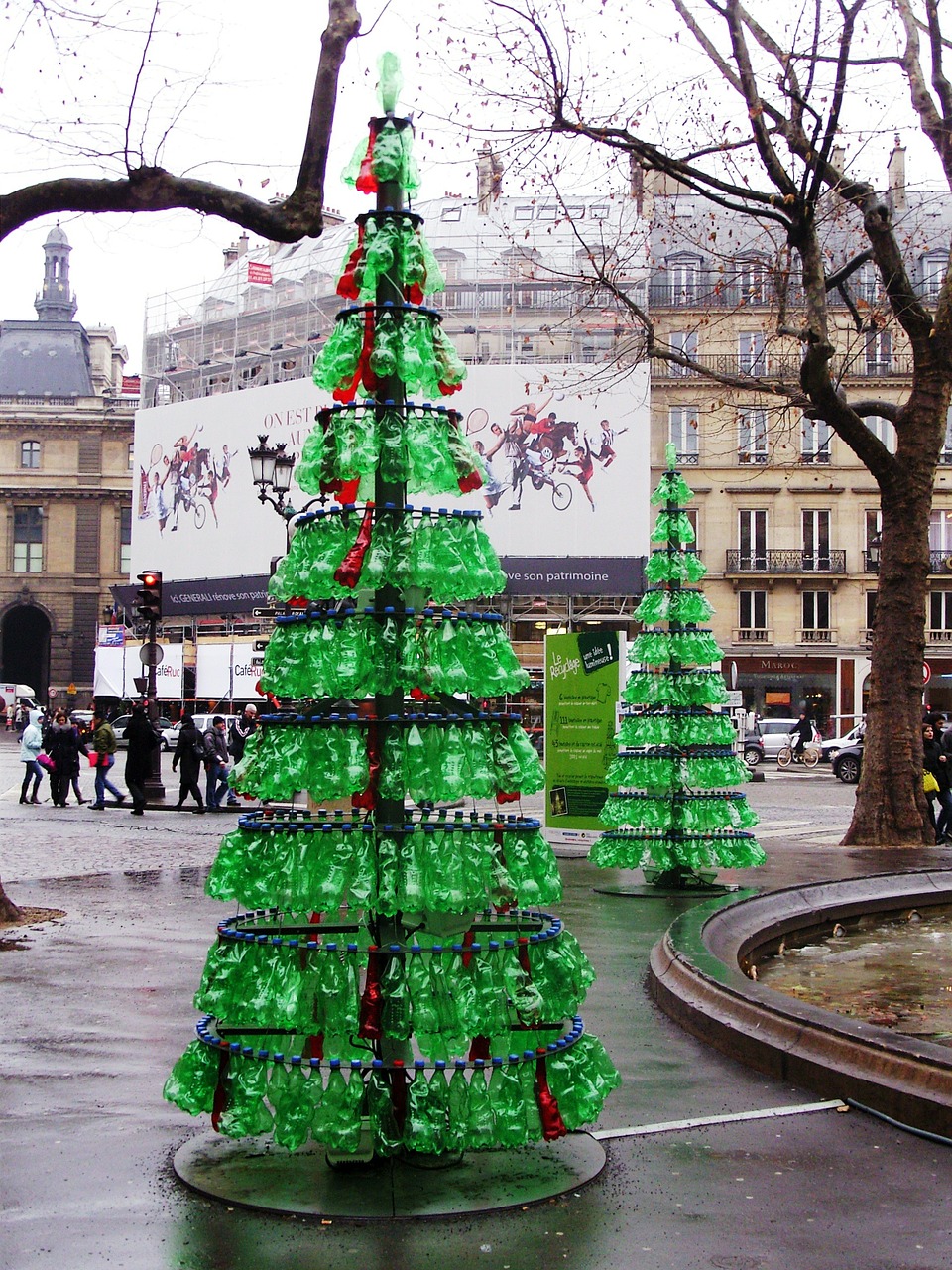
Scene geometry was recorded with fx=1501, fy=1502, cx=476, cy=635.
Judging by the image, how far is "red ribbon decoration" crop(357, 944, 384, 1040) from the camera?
477 centimetres

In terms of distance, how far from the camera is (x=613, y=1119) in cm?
561

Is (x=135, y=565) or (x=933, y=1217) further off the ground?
(x=135, y=565)

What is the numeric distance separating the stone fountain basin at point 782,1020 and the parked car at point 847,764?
25263 mm

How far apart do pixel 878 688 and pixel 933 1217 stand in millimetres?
11711

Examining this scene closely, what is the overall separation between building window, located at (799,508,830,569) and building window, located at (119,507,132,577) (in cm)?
3815

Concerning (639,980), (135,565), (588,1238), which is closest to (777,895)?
(639,980)

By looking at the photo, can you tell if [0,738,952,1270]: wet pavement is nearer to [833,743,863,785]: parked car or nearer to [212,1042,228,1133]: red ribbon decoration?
[212,1042,228,1133]: red ribbon decoration

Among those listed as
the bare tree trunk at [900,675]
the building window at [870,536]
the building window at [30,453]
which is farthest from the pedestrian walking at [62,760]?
the building window at [30,453]

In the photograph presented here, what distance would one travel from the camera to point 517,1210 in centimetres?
446

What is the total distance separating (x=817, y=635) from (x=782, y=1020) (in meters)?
50.7

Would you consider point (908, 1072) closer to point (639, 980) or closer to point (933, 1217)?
point (933, 1217)

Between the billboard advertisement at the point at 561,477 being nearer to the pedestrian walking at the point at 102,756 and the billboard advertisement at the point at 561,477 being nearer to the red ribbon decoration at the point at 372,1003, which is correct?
the pedestrian walking at the point at 102,756

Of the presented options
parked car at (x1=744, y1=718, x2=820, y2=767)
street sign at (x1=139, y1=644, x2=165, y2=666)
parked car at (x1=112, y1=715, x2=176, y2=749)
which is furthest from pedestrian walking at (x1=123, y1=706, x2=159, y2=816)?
parked car at (x1=744, y1=718, x2=820, y2=767)

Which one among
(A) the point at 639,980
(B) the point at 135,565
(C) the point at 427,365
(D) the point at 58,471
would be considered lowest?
(A) the point at 639,980
